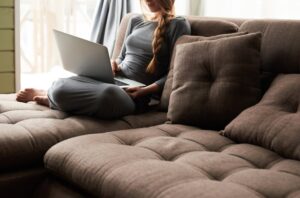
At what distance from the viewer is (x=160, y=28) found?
2.25 meters

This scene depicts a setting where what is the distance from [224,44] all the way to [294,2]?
0.86 metres

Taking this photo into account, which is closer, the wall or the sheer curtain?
the wall

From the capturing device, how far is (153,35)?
2.29 metres

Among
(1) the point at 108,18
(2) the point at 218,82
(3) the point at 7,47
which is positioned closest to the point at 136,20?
(1) the point at 108,18

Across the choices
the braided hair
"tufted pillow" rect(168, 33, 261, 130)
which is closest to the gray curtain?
the braided hair

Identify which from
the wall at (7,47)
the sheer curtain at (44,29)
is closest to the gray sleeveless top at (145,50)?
the wall at (7,47)

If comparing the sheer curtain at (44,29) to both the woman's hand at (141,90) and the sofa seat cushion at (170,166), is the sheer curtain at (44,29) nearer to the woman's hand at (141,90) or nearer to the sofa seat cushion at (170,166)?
the woman's hand at (141,90)

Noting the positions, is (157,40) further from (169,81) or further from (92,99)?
(92,99)

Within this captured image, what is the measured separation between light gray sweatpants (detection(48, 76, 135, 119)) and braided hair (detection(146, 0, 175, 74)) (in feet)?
0.88

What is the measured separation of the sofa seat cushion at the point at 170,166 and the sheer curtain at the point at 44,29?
1787mm

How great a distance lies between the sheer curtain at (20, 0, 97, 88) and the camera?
10.7ft

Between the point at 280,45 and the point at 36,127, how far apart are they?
1034mm

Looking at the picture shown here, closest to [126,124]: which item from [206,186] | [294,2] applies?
[206,186]

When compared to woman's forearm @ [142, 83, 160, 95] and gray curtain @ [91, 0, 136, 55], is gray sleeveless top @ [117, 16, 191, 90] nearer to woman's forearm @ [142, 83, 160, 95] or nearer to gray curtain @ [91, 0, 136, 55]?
woman's forearm @ [142, 83, 160, 95]
